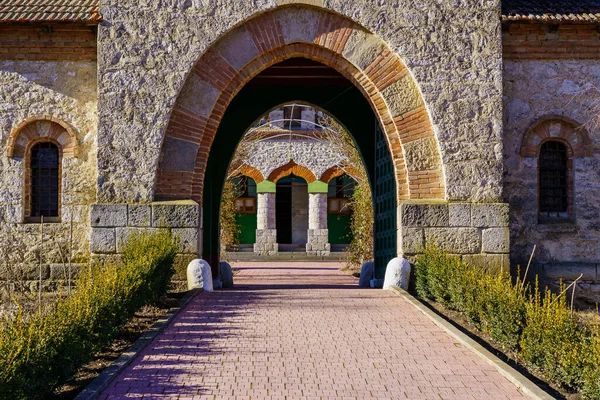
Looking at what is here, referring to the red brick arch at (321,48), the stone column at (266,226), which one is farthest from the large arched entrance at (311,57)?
the stone column at (266,226)

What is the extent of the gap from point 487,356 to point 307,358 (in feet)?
4.78

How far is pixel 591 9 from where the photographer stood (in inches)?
434

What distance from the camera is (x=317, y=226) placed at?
2672cm

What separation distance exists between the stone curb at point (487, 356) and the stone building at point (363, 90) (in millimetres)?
2073

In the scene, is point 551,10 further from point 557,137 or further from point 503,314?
point 503,314

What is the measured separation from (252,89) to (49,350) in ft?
31.9

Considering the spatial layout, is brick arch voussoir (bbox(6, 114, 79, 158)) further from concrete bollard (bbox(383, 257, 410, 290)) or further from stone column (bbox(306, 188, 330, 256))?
stone column (bbox(306, 188, 330, 256))

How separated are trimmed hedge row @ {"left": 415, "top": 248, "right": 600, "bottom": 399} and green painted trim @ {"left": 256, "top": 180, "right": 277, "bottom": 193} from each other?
58.1ft

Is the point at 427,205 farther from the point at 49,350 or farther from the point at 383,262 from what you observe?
the point at 49,350

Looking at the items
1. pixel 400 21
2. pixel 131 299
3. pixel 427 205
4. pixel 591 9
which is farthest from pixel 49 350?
pixel 591 9

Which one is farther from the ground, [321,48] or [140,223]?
[321,48]

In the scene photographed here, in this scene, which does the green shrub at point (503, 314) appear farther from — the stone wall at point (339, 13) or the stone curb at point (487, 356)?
the stone wall at point (339, 13)

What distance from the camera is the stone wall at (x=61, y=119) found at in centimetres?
1095

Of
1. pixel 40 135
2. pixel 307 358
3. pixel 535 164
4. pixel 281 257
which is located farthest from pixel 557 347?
pixel 281 257
